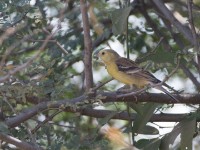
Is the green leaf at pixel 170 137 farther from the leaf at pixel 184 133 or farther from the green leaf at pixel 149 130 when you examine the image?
the green leaf at pixel 149 130

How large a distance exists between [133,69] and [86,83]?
1.72m

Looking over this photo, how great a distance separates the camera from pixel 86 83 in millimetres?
4172

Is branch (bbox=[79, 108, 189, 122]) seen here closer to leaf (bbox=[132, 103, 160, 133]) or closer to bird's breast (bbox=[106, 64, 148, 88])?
leaf (bbox=[132, 103, 160, 133])

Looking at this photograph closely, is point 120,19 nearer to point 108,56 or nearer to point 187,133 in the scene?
point 187,133

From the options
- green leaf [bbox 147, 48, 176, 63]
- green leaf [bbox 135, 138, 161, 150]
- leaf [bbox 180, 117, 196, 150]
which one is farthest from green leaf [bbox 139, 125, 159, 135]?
green leaf [bbox 147, 48, 176, 63]

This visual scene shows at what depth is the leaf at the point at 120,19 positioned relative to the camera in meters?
4.88

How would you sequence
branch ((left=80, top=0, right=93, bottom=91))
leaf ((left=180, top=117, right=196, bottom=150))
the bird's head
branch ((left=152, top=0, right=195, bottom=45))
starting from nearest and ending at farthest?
branch ((left=80, top=0, right=93, bottom=91)) < leaf ((left=180, top=117, right=196, bottom=150)) < branch ((left=152, top=0, right=195, bottom=45)) < the bird's head

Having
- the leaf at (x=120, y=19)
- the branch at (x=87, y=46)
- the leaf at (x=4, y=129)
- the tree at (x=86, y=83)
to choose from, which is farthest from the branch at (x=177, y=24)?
the leaf at (x=4, y=129)

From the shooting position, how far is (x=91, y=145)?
508 centimetres

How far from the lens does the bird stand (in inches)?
223

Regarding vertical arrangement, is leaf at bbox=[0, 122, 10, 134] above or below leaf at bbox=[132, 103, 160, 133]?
above

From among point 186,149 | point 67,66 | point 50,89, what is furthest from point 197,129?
point 67,66

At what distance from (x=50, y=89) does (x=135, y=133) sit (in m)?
0.89

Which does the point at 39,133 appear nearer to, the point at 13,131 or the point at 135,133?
the point at 13,131
